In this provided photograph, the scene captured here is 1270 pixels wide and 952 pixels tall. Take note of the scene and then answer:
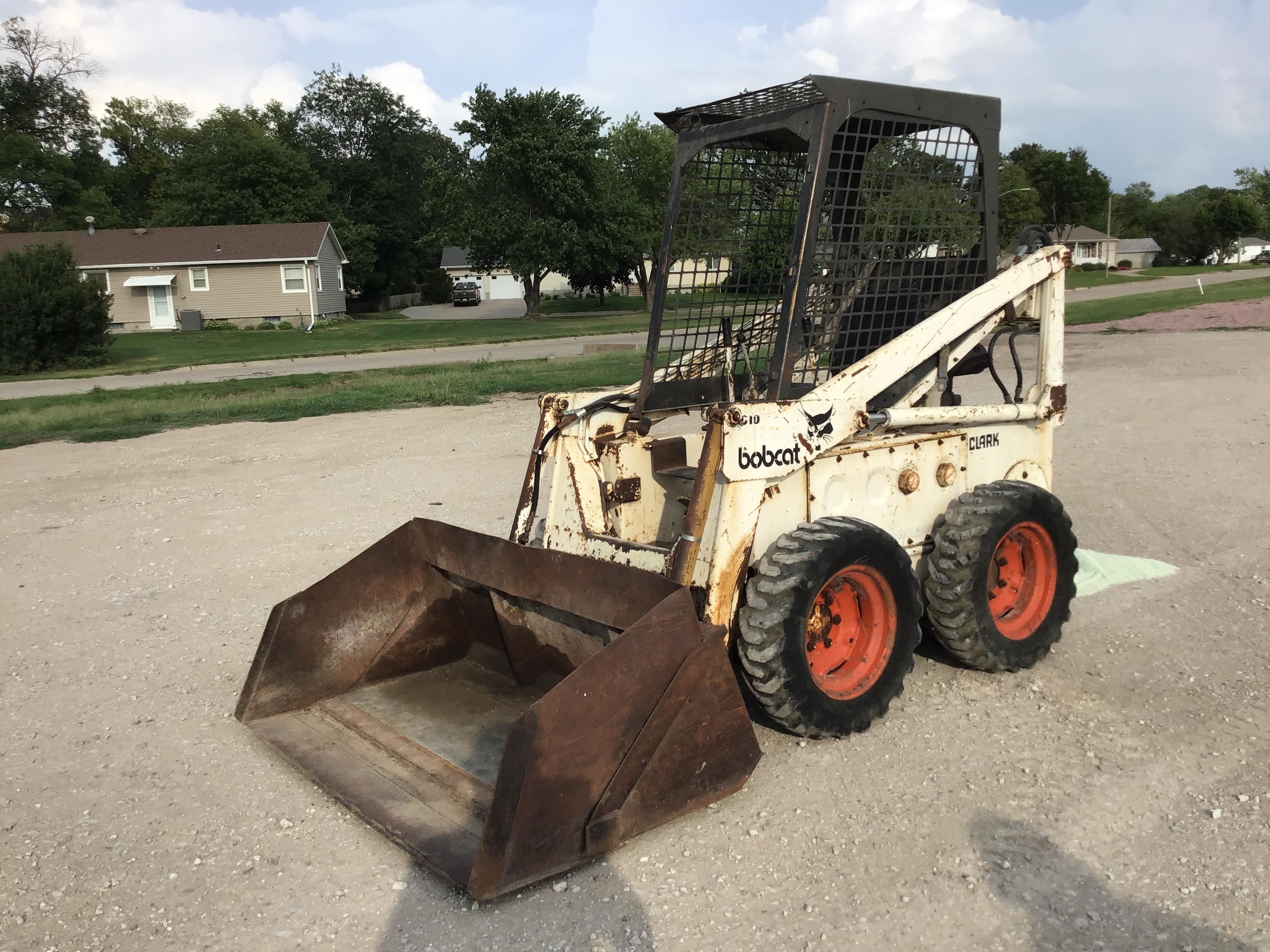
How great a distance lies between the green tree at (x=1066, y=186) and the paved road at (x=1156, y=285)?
47.5 ft

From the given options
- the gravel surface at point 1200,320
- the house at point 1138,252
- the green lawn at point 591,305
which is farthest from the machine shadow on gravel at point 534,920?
the house at point 1138,252

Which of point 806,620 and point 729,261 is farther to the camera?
point 729,261

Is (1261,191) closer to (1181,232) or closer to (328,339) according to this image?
(1181,232)

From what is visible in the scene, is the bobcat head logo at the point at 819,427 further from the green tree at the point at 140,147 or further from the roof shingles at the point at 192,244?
the green tree at the point at 140,147

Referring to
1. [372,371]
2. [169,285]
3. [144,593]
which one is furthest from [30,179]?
[144,593]

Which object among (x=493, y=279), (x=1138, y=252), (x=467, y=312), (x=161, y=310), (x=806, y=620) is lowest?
(x=806, y=620)

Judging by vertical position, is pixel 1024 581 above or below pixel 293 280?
below

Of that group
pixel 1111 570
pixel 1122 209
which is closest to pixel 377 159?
pixel 1111 570

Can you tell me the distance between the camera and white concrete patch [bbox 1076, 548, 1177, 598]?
632 centimetres

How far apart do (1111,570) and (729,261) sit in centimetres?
322

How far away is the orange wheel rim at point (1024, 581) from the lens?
5137 millimetres

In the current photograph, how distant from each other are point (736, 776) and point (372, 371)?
18.2m

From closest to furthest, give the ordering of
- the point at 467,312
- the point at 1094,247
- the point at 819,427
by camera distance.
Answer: the point at 819,427
the point at 467,312
the point at 1094,247

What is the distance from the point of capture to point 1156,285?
43.8m
